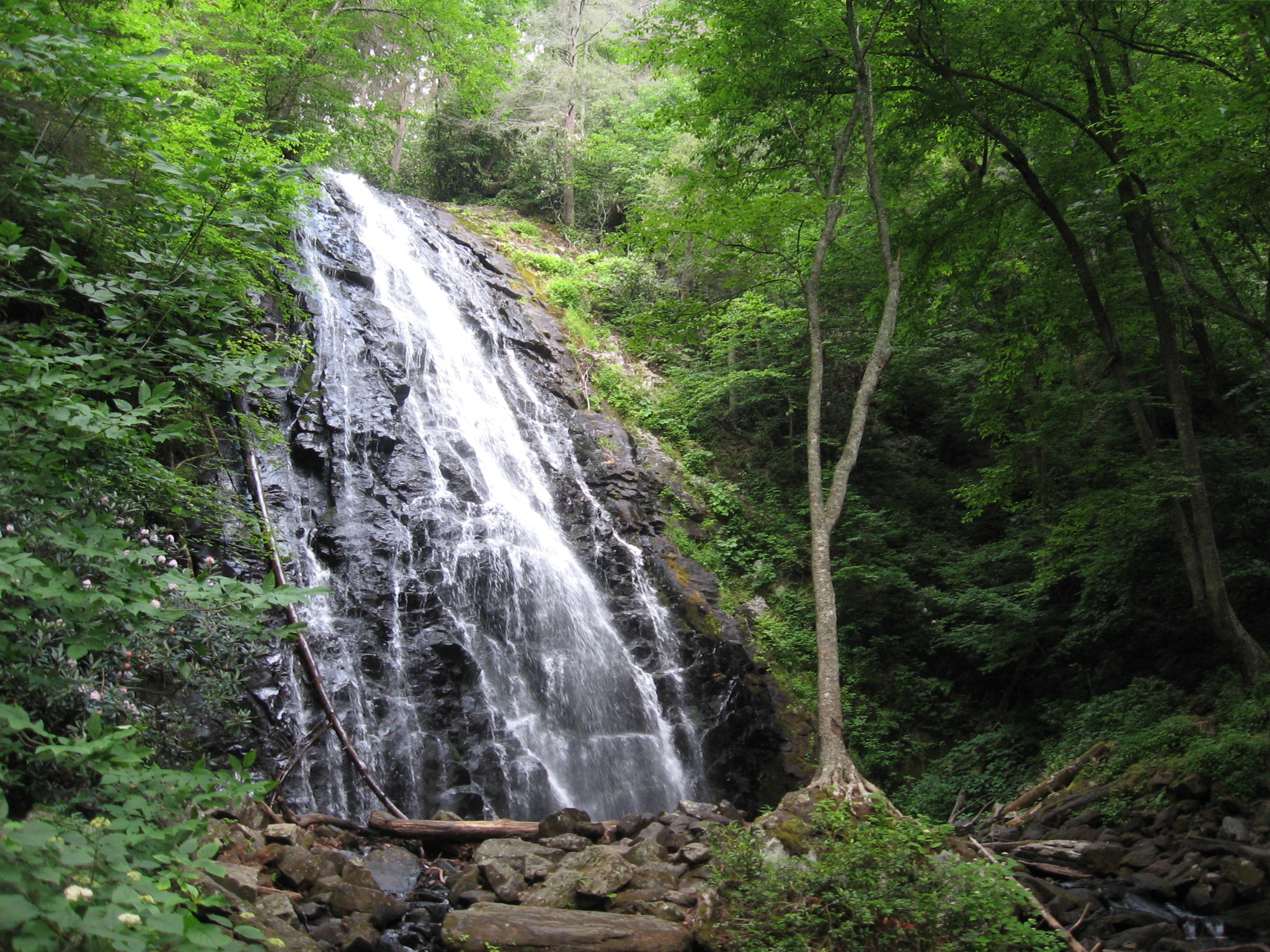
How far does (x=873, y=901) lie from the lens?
156 inches

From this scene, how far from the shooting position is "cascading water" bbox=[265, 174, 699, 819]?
7.79 metres

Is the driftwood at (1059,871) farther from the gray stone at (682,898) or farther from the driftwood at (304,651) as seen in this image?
the driftwood at (304,651)

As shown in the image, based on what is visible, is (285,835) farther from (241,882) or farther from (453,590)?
(453,590)

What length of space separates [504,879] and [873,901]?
2.36m

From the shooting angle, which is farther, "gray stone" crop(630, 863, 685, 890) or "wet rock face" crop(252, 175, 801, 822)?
"wet rock face" crop(252, 175, 801, 822)

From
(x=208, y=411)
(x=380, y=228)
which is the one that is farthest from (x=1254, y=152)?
(x=380, y=228)

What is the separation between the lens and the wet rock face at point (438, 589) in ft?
25.1

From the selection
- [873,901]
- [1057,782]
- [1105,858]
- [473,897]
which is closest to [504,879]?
[473,897]

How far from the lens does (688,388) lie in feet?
53.1

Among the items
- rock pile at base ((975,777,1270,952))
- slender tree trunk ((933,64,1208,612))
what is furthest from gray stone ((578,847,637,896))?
slender tree trunk ((933,64,1208,612))

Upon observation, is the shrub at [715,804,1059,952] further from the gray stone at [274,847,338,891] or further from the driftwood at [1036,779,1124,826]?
the driftwood at [1036,779,1124,826]

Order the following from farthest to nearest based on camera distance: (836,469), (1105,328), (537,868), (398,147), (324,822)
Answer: (398,147) < (1105,328) < (836,469) < (324,822) < (537,868)

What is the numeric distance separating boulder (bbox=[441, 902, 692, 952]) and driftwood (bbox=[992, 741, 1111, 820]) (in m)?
5.26

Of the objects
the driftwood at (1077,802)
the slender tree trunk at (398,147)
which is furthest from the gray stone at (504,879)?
the slender tree trunk at (398,147)
